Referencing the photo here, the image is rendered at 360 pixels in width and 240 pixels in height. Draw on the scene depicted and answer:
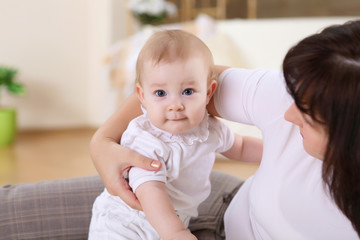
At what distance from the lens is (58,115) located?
528cm

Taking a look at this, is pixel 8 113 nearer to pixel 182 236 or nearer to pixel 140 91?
pixel 140 91

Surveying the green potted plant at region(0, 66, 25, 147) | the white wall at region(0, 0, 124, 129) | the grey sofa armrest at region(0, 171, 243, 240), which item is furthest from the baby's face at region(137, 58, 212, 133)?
the white wall at region(0, 0, 124, 129)

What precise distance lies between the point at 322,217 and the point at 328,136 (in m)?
0.24

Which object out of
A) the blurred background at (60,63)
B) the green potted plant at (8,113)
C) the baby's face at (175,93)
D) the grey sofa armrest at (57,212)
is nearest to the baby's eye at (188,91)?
the baby's face at (175,93)

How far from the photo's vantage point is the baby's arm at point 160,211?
93cm

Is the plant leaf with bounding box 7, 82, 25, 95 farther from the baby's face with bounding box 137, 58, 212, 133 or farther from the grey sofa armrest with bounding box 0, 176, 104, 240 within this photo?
the baby's face with bounding box 137, 58, 212, 133

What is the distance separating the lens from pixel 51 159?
13.1 ft

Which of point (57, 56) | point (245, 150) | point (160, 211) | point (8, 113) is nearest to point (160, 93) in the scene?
point (160, 211)

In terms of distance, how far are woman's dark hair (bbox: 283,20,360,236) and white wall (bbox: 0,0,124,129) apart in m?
4.28

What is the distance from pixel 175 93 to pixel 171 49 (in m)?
0.10

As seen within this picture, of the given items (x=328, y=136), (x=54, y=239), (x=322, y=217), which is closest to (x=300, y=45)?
(x=328, y=136)

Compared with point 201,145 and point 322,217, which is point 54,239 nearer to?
point 201,145

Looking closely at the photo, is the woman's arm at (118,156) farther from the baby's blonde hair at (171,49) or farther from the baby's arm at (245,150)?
the baby's arm at (245,150)

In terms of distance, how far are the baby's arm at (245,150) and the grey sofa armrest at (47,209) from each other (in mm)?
428
